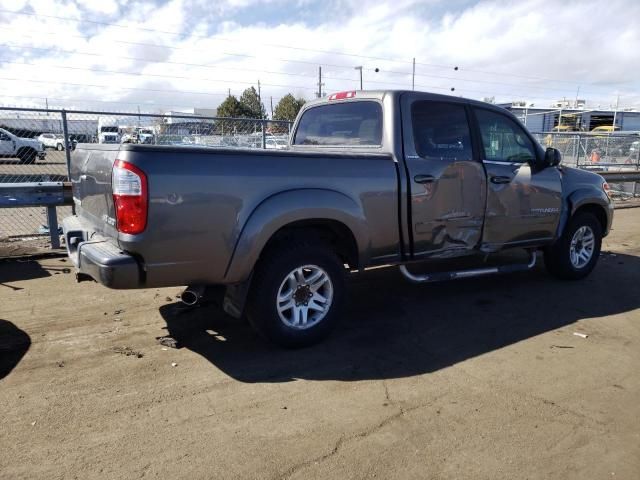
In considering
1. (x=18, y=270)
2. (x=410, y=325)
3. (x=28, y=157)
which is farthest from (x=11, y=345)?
(x=28, y=157)

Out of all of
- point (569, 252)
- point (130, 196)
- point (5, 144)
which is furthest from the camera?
point (5, 144)

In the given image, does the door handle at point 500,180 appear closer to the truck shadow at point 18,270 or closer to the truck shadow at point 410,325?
the truck shadow at point 410,325

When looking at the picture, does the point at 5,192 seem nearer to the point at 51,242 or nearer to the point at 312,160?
the point at 51,242

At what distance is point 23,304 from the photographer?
16.8 ft

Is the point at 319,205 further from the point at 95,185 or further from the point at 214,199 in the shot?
the point at 95,185

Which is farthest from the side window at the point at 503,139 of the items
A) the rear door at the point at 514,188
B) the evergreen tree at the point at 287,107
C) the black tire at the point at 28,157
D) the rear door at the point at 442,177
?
the evergreen tree at the point at 287,107

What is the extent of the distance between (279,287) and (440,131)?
225 cm

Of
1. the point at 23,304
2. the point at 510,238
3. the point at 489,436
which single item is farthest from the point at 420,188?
the point at 23,304

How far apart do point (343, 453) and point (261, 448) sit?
1.47 ft

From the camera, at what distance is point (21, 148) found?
393 inches

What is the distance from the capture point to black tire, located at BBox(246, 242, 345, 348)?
157 inches

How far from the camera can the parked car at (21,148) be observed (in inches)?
361

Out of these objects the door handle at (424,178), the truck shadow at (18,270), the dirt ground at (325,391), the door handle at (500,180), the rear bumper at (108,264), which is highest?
the door handle at (424,178)

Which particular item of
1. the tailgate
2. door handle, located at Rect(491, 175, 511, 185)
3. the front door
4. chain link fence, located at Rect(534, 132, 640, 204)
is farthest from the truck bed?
chain link fence, located at Rect(534, 132, 640, 204)
